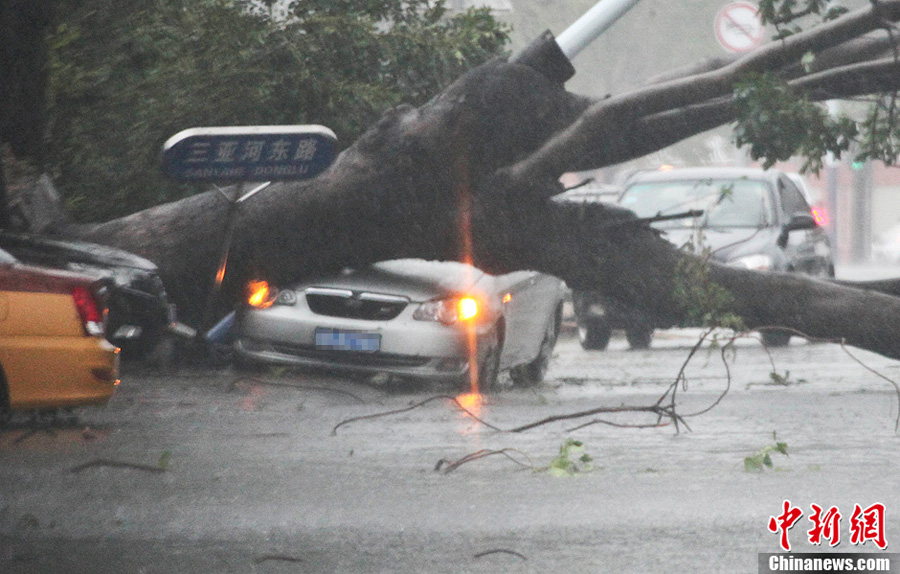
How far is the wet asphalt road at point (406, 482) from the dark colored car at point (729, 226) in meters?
4.30

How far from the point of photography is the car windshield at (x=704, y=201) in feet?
56.3

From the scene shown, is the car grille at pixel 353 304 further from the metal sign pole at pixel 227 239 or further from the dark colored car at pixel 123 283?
the dark colored car at pixel 123 283

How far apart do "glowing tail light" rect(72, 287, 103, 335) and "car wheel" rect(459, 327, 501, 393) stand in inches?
150

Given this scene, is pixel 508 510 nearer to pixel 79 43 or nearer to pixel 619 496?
pixel 619 496

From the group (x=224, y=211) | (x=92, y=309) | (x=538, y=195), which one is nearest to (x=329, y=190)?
(x=224, y=211)

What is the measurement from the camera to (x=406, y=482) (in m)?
7.63

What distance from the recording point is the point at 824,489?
23.9ft

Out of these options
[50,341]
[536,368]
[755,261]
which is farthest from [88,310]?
[755,261]

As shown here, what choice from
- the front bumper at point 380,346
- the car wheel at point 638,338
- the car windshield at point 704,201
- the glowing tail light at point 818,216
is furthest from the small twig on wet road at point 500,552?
the glowing tail light at point 818,216

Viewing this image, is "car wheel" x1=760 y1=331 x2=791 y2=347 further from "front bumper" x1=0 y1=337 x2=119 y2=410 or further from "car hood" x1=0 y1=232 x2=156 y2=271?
"front bumper" x1=0 y1=337 x2=119 y2=410

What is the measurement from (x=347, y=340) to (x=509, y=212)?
1.74 metres

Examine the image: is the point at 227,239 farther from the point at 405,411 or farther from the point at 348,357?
the point at 405,411

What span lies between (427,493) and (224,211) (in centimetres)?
579

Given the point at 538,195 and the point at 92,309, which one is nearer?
the point at 92,309
